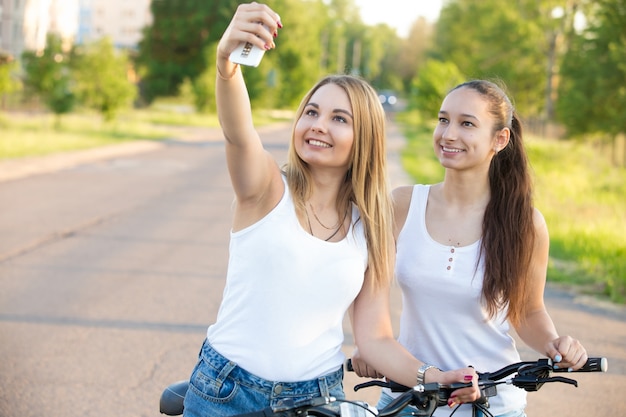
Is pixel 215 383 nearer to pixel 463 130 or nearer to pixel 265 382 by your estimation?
pixel 265 382

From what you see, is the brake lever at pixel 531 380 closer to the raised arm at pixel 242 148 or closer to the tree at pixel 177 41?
the raised arm at pixel 242 148

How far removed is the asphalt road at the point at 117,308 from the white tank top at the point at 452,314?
2.71m

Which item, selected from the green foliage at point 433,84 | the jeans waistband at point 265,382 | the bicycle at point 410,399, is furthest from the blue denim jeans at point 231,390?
the green foliage at point 433,84

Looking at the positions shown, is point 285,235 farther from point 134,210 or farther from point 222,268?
point 134,210

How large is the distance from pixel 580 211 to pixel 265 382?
14.0 meters

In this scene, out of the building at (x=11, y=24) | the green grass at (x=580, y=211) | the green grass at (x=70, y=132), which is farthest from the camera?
the building at (x=11, y=24)

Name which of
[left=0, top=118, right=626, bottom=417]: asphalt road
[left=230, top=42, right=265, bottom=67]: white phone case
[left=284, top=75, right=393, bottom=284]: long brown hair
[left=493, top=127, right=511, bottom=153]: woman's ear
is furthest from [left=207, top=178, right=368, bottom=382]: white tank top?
[left=0, top=118, right=626, bottom=417]: asphalt road

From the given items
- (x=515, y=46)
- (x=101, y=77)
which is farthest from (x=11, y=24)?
(x=515, y=46)

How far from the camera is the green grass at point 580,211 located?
9578 mm

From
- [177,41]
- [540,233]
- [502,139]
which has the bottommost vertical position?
[540,233]

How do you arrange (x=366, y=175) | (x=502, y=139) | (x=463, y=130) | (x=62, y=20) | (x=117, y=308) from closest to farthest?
1. (x=366, y=175)
2. (x=463, y=130)
3. (x=502, y=139)
4. (x=117, y=308)
5. (x=62, y=20)

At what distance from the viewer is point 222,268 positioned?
31.8 ft

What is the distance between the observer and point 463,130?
2.95m

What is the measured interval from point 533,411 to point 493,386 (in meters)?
3.23
